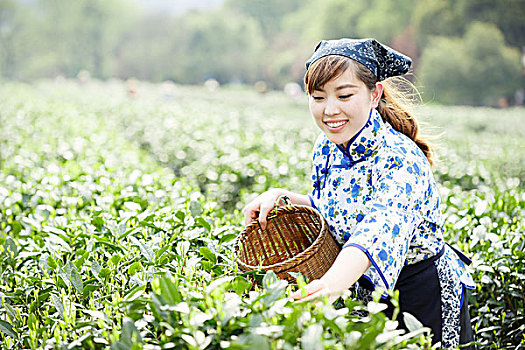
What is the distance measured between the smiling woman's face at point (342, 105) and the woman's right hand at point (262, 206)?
1.18 ft

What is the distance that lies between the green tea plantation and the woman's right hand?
134 millimetres

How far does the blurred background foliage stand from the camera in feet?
87.6

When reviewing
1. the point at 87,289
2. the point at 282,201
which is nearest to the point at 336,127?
the point at 282,201

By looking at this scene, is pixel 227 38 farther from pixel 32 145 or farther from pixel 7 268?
pixel 7 268

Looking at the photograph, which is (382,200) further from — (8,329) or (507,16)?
(507,16)

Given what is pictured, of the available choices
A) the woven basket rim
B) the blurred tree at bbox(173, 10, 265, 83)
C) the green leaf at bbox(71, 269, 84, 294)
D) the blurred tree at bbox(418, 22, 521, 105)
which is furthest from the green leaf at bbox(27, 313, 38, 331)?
the blurred tree at bbox(173, 10, 265, 83)

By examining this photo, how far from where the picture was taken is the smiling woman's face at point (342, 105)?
1666mm

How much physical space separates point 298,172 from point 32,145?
2.44 meters

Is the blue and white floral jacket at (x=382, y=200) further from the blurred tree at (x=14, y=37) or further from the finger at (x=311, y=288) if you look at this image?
the blurred tree at (x=14, y=37)

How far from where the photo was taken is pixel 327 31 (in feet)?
127

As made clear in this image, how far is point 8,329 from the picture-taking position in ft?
4.75

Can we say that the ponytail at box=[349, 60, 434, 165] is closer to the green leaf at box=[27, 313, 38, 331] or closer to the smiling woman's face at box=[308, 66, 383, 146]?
the smiling woman's face at box=[308, 66, 383, 146]

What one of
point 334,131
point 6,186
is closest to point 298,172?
point 6,186

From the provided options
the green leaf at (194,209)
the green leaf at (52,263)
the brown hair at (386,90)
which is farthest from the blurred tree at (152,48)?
the green leaf at (52,263)
